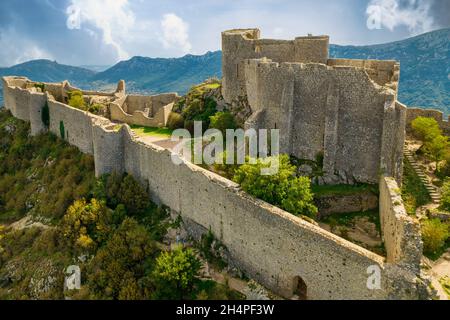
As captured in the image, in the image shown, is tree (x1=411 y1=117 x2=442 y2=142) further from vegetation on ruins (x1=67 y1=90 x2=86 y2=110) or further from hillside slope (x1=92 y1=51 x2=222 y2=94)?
hillside slope (x1=92 y1=51 x2=222 y2=94)

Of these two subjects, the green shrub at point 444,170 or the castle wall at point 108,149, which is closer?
the green shrub at point 444,170

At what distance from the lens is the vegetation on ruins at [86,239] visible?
1947 centimetres

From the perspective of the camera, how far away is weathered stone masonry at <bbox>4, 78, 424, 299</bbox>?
48.5 feet

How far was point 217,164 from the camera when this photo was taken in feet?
76.7

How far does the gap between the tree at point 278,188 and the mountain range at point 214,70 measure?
46.1 m

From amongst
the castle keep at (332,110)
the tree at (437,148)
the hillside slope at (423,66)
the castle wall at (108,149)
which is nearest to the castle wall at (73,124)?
the castle wall at (108,149)

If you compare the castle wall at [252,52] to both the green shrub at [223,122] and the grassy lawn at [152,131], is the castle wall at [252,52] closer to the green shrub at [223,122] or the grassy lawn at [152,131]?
the green shrub at [223,122]

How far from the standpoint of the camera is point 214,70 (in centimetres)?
13825

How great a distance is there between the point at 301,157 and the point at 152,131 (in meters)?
12.8

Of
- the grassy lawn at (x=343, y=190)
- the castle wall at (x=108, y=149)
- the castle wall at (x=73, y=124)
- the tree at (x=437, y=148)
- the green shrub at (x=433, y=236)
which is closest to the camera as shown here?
the green shrub at (x=433, y=236)

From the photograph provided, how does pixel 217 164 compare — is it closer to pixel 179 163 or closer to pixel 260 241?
pixel 179 163

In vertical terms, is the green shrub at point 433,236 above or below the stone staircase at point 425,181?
below

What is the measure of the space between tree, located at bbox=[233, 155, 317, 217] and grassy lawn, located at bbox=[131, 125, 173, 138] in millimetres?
13016
